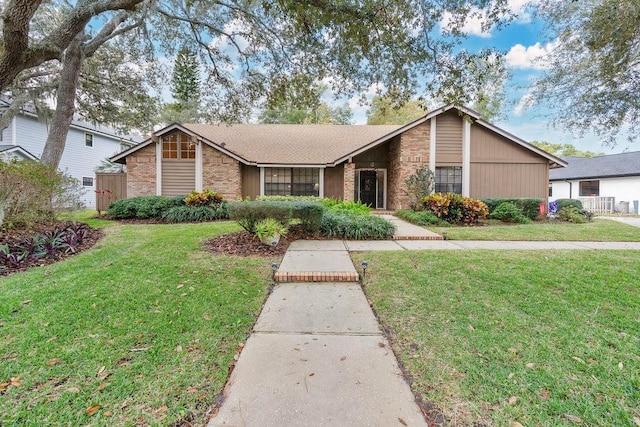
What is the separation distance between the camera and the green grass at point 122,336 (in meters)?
1.87

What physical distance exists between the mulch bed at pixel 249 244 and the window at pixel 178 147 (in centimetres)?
804

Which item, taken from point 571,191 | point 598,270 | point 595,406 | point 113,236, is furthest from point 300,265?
point 571,191

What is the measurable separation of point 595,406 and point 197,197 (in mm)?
11773

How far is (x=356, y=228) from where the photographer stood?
7535mm

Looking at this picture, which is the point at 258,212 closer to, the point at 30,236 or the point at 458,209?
the point at 30,236

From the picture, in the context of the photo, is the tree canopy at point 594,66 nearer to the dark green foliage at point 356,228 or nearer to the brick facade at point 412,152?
the brick facade at point 412,152

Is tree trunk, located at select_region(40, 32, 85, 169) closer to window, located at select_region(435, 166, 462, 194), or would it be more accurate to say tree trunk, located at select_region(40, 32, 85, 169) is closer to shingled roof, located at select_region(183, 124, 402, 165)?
shingled roof, located at select_region(183, 124, 402, 165)

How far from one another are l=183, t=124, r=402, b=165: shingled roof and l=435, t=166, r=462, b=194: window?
3.54m

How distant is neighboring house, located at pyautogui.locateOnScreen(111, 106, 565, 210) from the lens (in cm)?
1275

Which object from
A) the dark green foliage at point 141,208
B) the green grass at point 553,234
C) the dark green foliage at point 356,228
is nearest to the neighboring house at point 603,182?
the green grass at point 553,234

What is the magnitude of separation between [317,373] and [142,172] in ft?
46.4

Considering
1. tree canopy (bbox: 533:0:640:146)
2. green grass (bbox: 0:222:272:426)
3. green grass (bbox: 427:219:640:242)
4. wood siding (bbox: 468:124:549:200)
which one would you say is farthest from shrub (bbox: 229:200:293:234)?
wood siding (bbox: 468:124:549:200)

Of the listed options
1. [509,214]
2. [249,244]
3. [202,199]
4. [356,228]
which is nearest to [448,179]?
[509,214]

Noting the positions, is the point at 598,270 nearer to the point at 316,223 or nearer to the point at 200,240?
the point at 316,223
